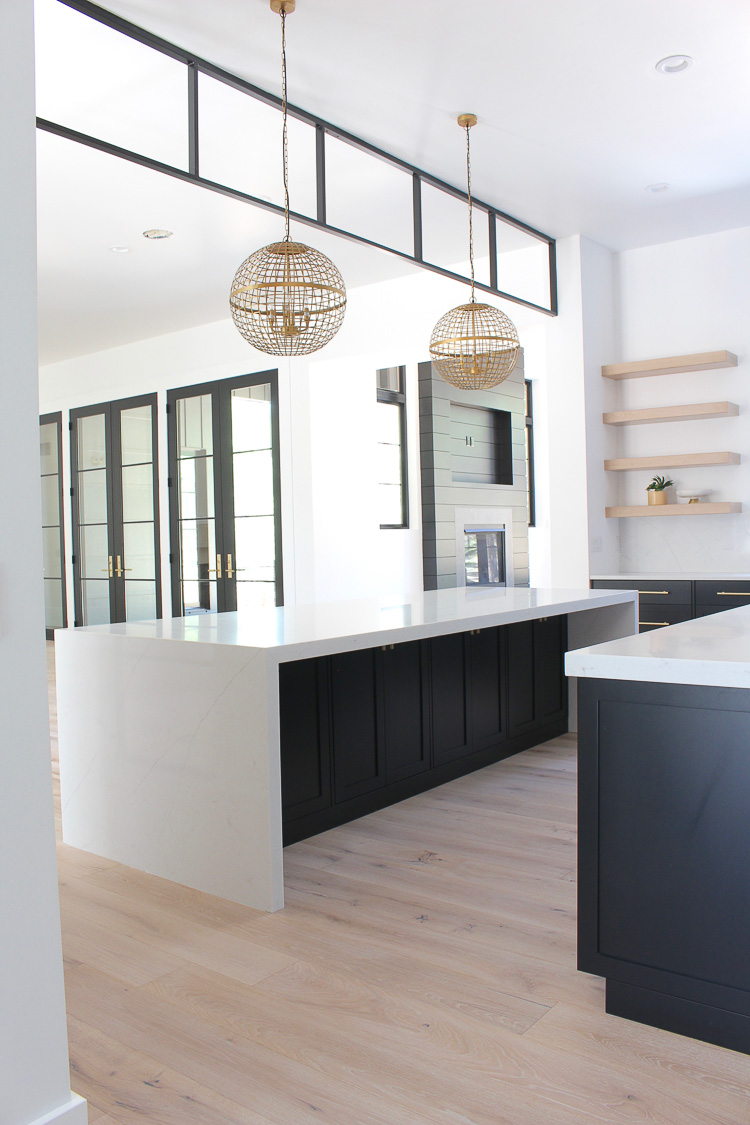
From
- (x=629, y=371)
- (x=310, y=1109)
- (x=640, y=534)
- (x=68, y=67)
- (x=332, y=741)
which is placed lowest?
(x=310, y=1109)

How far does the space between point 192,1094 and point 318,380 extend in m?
5.95

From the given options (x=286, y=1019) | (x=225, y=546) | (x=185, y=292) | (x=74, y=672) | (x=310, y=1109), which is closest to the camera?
(x=310, y=1109)

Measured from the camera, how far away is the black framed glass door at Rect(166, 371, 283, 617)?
24.5ft

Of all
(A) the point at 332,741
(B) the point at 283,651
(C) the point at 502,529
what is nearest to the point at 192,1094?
(B) the point at 283,651

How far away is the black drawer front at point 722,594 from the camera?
5242mm

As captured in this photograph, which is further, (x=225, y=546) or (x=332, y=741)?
(x=225, y=546)

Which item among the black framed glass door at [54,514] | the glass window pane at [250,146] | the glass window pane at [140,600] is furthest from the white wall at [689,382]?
the black framed glass door at [54,514]

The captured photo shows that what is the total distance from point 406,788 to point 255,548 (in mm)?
4130

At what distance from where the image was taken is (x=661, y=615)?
18.2 ft

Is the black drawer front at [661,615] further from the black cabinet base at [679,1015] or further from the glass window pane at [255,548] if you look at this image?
the black cabinet base at [679,1015]

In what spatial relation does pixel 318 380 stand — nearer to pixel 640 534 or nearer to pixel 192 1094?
pixel 640 534

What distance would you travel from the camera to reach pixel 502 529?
8.67m

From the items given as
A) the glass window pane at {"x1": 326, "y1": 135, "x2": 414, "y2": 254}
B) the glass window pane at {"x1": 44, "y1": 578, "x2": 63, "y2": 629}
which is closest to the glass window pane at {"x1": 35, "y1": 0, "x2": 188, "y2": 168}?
the glass window pane at {"x1": 326, "y1": 135, "x2": 414, "y2": 254}

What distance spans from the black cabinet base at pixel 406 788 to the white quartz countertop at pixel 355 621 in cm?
71
